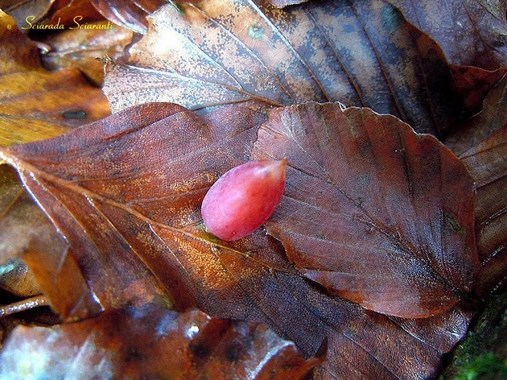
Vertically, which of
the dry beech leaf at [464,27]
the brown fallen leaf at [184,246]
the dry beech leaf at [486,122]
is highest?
the dry beech leaf at [464,27]

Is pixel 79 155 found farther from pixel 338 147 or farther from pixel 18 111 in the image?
pixel 338 147

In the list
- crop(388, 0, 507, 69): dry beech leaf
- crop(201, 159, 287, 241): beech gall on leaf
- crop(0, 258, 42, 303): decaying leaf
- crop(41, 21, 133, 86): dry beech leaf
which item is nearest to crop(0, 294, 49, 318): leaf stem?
crop(0, 258, 42, 303): decaying leaf

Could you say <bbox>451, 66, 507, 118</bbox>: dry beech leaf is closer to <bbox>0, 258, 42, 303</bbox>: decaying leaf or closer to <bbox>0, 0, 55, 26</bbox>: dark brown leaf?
<bbox>0, 258, 42, 303</bbox>: decaying leaf

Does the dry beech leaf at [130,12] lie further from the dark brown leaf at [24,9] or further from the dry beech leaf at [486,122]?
the dry beech leaf at [486,122]

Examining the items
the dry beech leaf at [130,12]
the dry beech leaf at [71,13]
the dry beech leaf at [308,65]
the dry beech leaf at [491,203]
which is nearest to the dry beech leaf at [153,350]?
the dry beech leaf at [491,203]

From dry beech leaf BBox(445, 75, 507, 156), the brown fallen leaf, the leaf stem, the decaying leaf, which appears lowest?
Answer: the leaf stem

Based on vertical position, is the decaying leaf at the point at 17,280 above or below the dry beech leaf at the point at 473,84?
below
